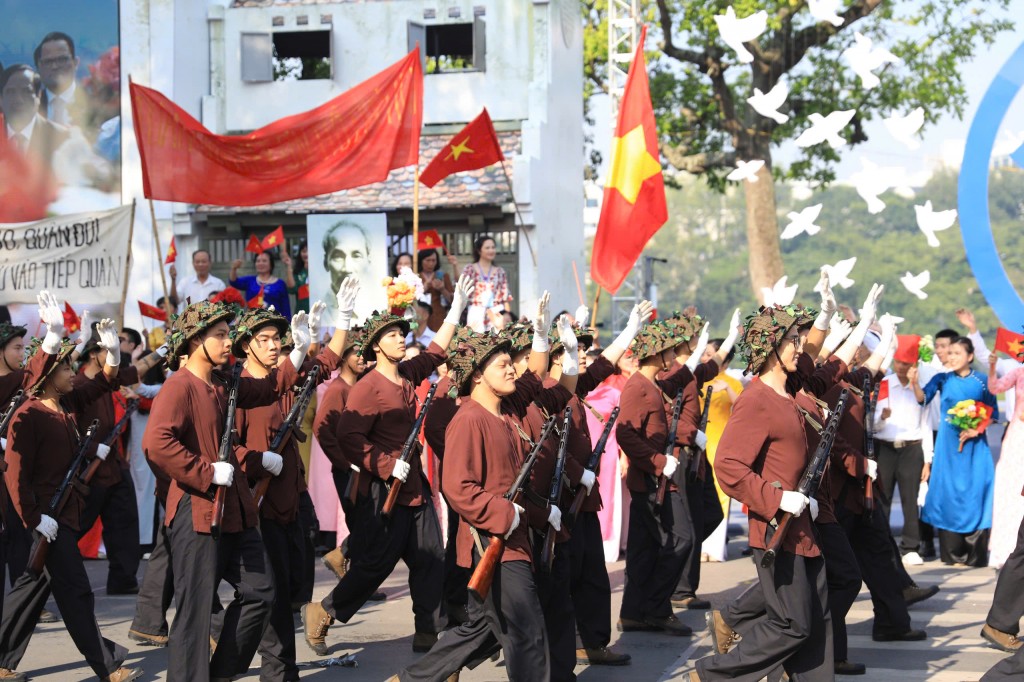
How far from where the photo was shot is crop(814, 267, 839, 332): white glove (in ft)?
26.0

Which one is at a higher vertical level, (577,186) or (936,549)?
(577,186)

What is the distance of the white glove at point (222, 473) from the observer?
22.3 ft

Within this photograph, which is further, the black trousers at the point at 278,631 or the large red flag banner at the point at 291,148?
the large red flag banner at the point at 291,148

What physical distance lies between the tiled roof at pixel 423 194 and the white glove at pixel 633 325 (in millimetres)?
9663

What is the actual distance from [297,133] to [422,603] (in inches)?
245

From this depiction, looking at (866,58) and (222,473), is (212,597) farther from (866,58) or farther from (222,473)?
(866,58)

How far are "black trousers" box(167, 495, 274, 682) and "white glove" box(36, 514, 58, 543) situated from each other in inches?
42.1

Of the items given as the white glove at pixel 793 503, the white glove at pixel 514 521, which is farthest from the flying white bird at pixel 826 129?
the white glove at pixel 514 521

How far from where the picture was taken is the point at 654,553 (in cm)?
938

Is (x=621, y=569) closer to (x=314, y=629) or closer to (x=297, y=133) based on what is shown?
(x=314, y=629)

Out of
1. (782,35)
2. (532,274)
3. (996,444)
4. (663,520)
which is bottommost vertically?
(996,444)

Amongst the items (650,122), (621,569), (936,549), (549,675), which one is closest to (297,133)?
(650,122)

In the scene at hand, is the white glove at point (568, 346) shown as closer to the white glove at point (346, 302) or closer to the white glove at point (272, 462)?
the white glove at point (346, 302)

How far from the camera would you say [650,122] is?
42.6 feet
